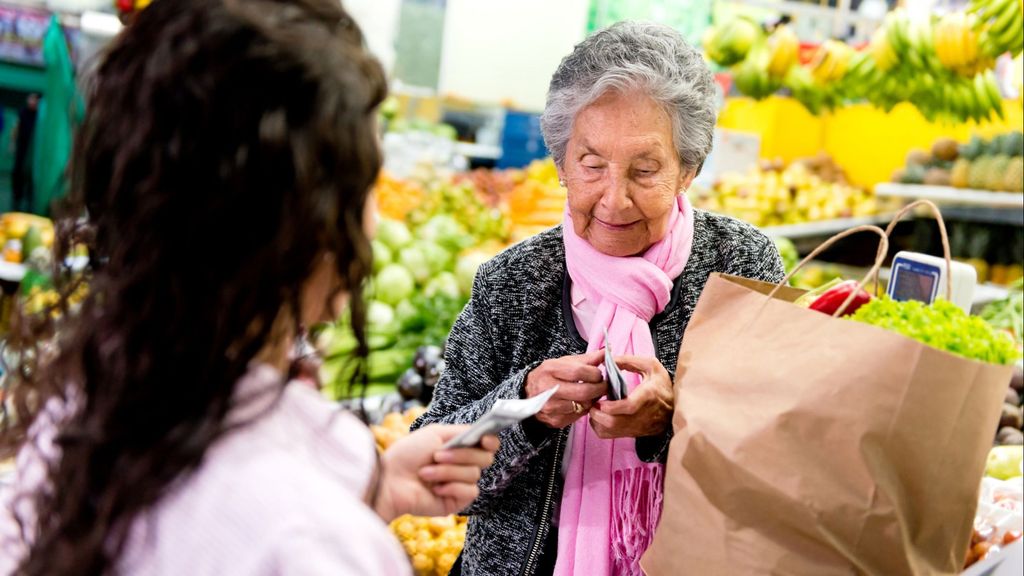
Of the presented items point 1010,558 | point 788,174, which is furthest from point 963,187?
point 1010,558

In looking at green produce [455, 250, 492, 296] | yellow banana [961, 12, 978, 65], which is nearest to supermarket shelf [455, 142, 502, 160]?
green produce [455, 250, 492, 296]

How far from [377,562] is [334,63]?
0.50 meters

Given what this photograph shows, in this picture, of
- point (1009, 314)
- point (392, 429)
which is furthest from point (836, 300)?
point (1009, 314)

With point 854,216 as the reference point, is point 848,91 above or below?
above

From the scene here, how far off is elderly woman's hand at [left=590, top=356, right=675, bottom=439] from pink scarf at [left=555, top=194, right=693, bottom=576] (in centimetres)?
14

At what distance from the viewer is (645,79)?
6.23ft

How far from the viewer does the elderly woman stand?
6.15 ft

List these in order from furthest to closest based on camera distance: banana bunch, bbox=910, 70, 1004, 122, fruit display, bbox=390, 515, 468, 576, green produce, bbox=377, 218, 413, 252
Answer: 1. banana bunch, bbox=910, 70, 1004, 122
2. green produce, bbox=377, 218, 413, 252
3. fruit display, bbox=390, 515, 468, 576

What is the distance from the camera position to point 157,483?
913 mm

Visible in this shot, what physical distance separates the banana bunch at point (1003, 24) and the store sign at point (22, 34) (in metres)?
5.55

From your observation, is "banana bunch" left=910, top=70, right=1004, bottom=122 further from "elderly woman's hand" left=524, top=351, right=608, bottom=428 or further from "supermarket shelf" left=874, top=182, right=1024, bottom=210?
"elderly woman's hand" left=524, top=351, right=608, bottom=428

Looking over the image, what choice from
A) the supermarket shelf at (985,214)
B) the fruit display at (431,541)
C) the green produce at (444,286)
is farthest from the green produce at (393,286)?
the supermarket shelf at (985,214)

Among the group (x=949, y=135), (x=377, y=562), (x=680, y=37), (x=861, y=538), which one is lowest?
(x=949, y=135)

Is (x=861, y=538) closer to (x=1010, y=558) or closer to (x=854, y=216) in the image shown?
(x=1010, y=558)
